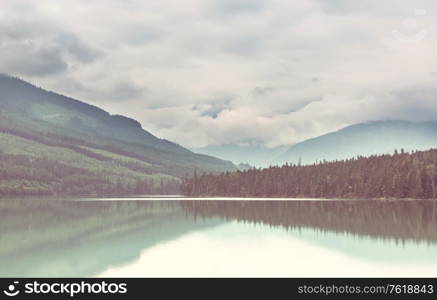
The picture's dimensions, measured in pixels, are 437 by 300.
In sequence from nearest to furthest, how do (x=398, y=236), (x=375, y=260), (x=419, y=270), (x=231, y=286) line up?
(x=231, y=286) < (x=419, y=270) < (x=375, y=260) < (x=398, y=236)

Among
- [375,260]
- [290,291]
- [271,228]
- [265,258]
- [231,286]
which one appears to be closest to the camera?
[290,291]

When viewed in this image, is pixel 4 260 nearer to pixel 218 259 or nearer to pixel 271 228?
pixel 218 259

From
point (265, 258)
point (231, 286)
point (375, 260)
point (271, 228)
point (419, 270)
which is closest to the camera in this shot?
point (231, 286)

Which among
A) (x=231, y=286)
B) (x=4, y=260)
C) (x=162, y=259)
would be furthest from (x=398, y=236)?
(x=4, y=260)

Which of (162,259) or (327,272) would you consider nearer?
(327,272)

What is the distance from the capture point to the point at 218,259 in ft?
159

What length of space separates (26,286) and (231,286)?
1246 cm

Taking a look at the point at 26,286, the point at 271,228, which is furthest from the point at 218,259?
the point at 271,228

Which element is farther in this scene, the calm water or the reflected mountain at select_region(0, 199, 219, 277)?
the reflected mountain at select_region(0, 199, 219, 277)

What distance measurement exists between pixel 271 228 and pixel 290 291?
49.2 meters

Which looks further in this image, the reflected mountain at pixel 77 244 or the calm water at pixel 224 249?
the reflected mountain at pixel 77 244

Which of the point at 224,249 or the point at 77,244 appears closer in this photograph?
the point at 224,249

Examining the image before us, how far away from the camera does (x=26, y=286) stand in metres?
31.2

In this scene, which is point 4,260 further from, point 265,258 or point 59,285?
point 265,258
